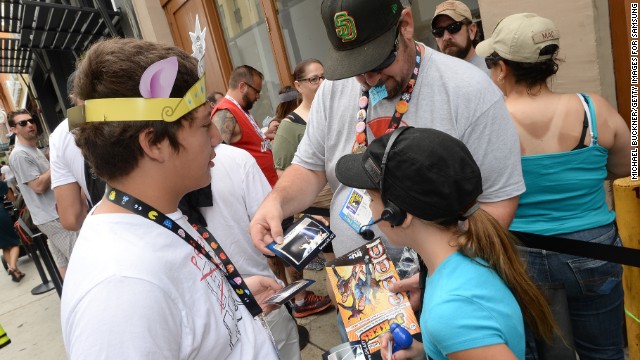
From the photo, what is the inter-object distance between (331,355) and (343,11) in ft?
4.19

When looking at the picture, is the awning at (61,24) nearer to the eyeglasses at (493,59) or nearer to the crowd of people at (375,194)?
the crowd of people at (375,194)

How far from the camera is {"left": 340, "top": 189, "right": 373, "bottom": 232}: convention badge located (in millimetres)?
1781

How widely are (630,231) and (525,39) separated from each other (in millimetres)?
963

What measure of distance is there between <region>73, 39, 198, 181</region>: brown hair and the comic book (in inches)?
31.2

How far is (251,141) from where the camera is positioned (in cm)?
417

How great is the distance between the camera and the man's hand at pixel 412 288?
1557mm

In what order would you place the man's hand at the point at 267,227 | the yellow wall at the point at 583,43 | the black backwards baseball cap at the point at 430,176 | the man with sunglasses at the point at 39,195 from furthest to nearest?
the man with sunglasses at the point at 39,195, the yellow wall at the point at 583,43, the man's hand at the point at 267,227, the black backwards baseball cap at the point at 430,176

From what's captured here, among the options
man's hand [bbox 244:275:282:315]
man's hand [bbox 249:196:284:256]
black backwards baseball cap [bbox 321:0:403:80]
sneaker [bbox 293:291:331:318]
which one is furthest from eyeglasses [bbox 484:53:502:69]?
sneaker [bbox 293:291:331:318]

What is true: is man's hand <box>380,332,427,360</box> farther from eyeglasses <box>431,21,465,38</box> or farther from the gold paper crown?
eyeglasses <box>431,21,465,38</box>

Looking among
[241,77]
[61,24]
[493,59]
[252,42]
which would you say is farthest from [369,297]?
[61,24]

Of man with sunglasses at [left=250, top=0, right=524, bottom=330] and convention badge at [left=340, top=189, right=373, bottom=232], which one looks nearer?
man with sunglasses at [left=250, top=0, right=524, bottom=330]

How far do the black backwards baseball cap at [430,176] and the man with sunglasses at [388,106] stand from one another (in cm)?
34

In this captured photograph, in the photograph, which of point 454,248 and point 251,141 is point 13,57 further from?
point 454,248

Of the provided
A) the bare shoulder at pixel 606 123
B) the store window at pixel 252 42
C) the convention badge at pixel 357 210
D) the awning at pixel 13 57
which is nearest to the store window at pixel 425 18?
the bare shoulder at pixel 606 123
